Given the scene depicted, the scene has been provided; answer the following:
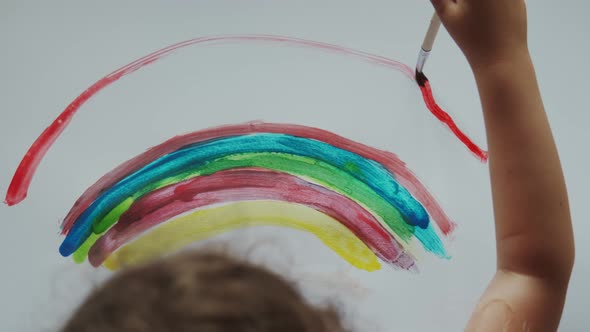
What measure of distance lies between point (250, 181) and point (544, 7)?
1.38 feet

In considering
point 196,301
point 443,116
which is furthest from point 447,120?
point 196,301

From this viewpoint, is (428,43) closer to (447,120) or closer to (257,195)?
(447,120)

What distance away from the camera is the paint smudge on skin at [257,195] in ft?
2.13

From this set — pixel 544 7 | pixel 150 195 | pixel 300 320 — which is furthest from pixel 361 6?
pixel 300 320

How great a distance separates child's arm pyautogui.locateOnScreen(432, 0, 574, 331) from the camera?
39cm

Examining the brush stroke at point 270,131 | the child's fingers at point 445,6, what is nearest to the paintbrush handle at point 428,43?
the brush stroke at point 270,131

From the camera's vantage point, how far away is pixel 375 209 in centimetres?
67

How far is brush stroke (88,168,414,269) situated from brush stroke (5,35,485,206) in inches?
4.2

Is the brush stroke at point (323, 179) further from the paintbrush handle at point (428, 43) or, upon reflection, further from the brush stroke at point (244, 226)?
the paintbrush handle at point (428, 43)

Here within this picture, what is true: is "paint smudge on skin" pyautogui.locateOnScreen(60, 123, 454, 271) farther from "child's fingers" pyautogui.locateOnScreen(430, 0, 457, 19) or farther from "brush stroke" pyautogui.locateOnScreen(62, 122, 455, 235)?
"child's fingers" pyautogui.locateOnScreen(430, 0, 457, 19)

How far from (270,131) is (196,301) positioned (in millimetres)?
376

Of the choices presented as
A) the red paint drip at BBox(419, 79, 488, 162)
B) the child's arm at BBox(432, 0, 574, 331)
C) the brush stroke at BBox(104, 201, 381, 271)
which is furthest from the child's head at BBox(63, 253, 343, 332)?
the red paint drip at BBox(419, 79, 488, 162)

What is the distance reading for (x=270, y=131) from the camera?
2.26 feet

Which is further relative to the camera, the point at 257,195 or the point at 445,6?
the point at 257,195
